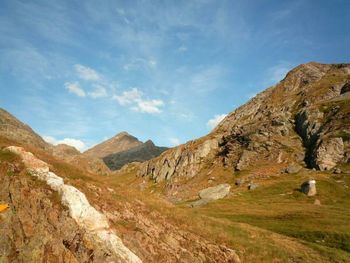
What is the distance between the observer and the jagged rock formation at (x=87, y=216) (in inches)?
985

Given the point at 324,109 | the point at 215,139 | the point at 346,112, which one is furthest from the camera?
the point at 215,139

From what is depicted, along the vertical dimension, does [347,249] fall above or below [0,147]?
below

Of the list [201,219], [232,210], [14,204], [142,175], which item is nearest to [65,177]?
[14,204]

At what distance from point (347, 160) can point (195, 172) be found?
63019mm

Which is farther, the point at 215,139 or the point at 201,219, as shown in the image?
the point at 215,139

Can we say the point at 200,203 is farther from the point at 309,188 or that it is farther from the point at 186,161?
the point at 186,161

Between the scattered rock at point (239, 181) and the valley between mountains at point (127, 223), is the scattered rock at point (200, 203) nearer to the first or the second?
the valley between mountains at point (127, 223)

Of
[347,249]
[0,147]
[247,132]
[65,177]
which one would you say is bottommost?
[347,249]

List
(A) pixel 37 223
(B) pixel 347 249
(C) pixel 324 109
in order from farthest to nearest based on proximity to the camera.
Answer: (C) pixel 324 109 → (B) pixel 347 249 → (A) pixel 37 223

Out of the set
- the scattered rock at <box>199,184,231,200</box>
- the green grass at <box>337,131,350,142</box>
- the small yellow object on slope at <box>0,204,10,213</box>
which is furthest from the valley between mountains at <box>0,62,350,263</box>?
the green grass at <box>337,131,350,142</box>

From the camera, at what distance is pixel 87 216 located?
26.0 meters

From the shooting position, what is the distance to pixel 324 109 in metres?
139

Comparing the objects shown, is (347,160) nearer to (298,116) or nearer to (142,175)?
(298,116)

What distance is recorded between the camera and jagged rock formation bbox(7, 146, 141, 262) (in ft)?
82.1
